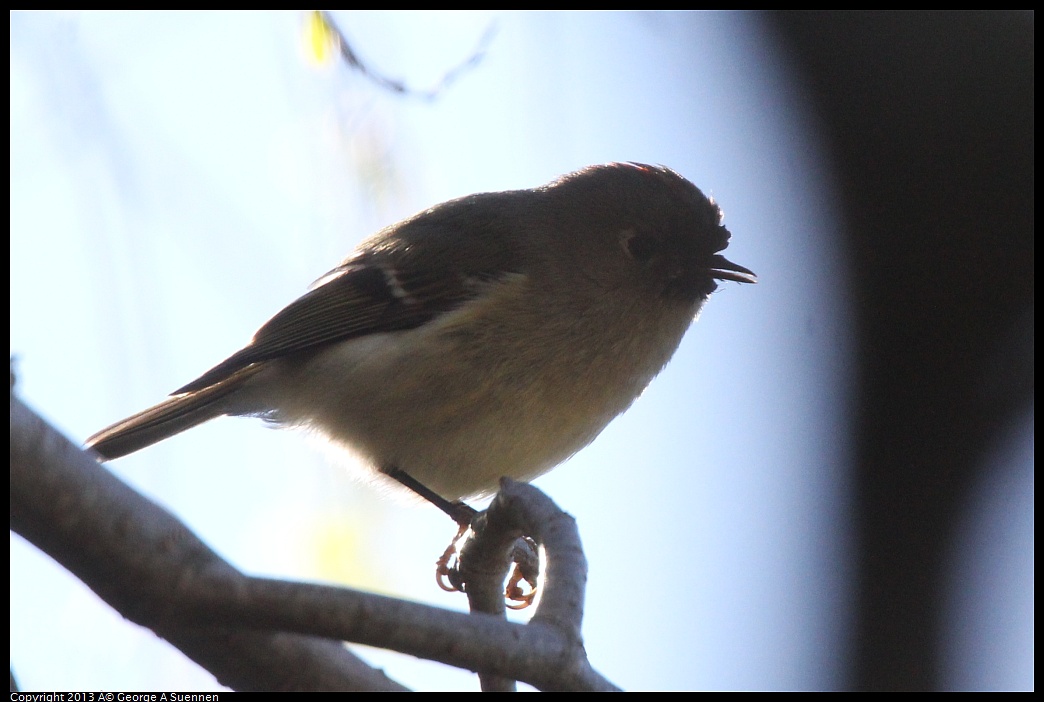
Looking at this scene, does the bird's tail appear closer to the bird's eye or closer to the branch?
the bird's eye

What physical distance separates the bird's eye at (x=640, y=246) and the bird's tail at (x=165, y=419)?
1.10 meters

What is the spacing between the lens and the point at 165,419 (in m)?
2.70

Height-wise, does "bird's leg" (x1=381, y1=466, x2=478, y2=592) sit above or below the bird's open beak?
below

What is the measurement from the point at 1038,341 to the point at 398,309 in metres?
1.65

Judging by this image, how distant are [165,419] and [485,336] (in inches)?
35.5

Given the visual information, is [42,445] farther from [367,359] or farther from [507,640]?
[367,359]

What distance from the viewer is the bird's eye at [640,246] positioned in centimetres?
288

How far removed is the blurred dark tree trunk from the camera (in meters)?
2.55

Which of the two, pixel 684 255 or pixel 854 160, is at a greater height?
pixel 854 160

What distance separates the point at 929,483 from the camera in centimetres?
258

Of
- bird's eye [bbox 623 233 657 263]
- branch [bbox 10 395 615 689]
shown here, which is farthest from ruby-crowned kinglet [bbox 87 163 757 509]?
branch [bbox 10 395 615 689]
